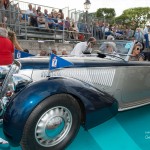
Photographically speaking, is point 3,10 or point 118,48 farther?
point 3,10

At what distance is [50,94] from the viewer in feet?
9.09

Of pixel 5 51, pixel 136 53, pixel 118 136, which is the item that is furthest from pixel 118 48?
pixel 5 51

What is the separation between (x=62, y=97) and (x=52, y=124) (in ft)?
1.13

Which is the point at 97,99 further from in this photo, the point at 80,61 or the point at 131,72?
the point at 131,72

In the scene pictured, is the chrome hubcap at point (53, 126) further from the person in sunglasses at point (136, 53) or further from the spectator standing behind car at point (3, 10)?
the spectator standing behind car at point (3, 10)

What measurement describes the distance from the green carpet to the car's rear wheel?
27 centimetres

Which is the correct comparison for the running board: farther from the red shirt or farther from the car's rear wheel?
the red shirt

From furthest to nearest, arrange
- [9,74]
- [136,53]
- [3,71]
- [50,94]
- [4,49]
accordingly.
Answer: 1. [4,49]
2. [136,53]
3. [3,71]
4. [9,74]
5. [50,94]

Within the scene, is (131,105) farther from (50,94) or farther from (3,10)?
(3,10)

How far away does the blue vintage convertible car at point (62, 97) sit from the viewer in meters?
2.65

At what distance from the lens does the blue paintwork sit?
2590 mm

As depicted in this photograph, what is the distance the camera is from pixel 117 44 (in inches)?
174

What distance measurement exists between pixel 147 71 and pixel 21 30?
8.16 m

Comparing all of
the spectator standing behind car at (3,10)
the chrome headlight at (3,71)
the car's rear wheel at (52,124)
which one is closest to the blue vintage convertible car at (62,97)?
the car's rear wheel at (52,124)
